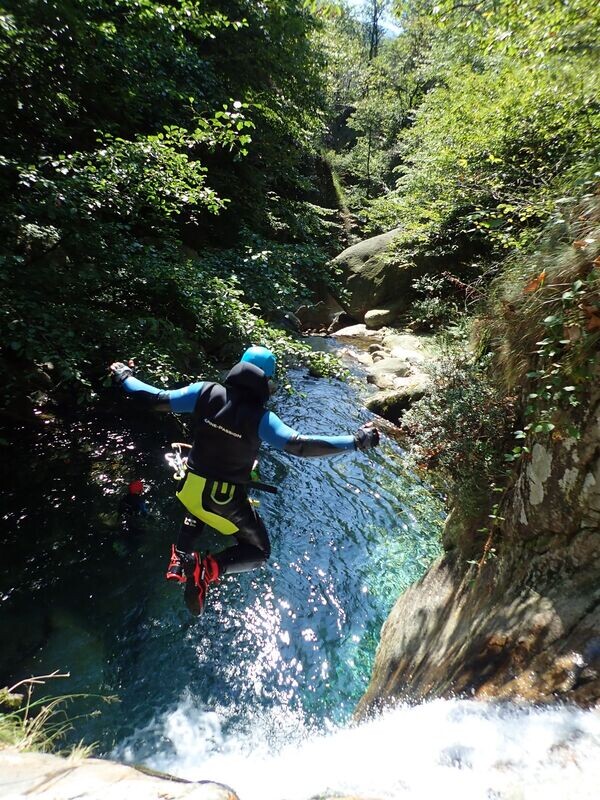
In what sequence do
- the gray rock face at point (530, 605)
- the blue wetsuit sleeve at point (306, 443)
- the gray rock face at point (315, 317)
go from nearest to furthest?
1. the gray rock face at point (530, 605)
2. the blue wetsuit sleeve at point (306, 443)
3. the gray rock face at point (315, 317)

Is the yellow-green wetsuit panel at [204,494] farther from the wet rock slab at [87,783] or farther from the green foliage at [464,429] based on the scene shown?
Answer: the green foliage at [464,429]

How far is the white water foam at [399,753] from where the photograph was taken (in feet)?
6.57

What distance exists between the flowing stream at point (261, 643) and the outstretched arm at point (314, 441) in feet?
6.24

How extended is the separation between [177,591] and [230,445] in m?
3.17

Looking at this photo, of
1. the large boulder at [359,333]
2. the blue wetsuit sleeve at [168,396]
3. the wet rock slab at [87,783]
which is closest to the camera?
the wet rock slab at [87,783]

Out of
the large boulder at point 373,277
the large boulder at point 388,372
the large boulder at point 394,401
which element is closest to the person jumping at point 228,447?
the large boulder at point 394,401

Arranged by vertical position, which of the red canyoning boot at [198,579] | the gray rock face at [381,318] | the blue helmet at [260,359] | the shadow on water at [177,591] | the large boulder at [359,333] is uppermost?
the gray rock face at [381,318]

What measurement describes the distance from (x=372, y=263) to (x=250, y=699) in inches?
706

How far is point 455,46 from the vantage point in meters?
7.07

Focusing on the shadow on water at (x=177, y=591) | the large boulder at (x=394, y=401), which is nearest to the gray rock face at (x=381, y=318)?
the large boulder at (x=394, y=401)

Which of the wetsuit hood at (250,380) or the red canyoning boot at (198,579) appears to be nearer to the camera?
the wetsuit hood at (250,380)

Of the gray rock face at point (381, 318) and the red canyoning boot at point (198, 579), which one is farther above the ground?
the gray rock face at point (381, 318)

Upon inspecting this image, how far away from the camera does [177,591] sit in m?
5.85

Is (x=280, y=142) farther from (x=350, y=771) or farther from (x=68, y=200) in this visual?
(x=350, y=771)
